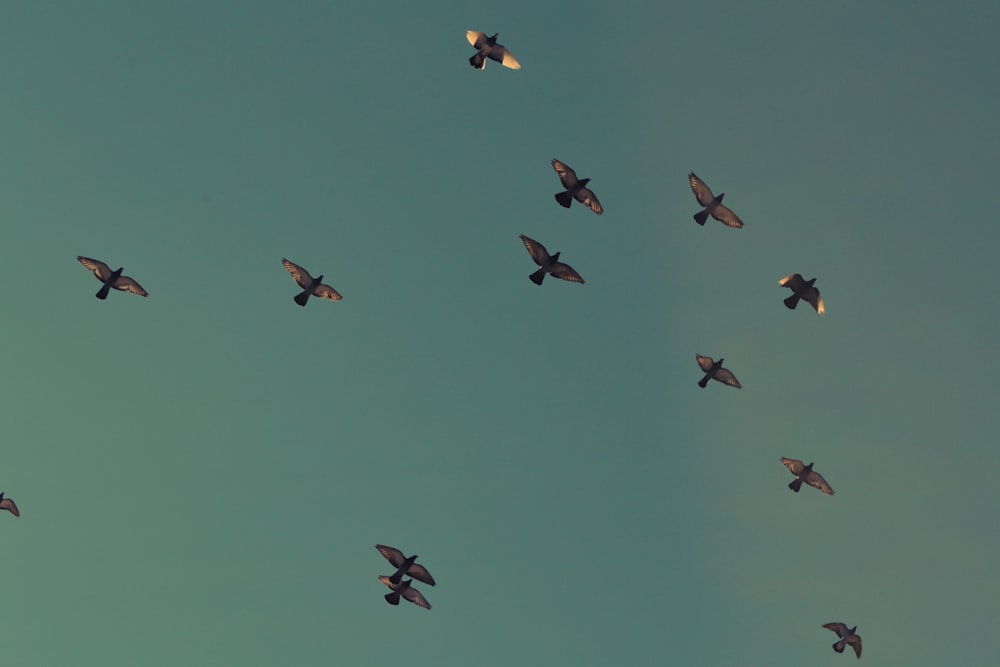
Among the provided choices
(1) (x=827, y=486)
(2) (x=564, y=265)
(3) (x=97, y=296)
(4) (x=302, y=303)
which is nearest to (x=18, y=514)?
(3) (x=97, y=296)

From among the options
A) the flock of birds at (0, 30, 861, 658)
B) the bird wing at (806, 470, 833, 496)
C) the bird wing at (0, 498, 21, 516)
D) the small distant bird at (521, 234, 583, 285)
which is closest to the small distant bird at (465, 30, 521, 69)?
the flock of birds at (0, 30, 861, 658)

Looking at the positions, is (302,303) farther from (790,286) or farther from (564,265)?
(790,286)

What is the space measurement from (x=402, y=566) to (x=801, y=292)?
27.4 m

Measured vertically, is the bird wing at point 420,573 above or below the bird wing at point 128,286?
below

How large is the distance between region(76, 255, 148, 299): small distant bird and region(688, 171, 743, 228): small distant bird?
3258 centimetres

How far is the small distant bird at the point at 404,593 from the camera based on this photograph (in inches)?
2879

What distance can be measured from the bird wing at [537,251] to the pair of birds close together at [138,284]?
1296 centimetres

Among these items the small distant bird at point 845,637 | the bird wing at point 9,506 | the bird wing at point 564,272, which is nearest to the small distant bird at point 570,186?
the bird wing at point 564,272

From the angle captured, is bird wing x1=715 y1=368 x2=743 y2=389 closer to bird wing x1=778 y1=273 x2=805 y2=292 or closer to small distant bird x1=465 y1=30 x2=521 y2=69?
bird wing x1=778 y1=273 x2=805 y2=292

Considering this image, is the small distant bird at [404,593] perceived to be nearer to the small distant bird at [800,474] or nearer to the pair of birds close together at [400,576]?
the pair of birds close together at [400,576]

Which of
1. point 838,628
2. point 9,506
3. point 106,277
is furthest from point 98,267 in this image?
point 838,628

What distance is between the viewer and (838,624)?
3369 inches

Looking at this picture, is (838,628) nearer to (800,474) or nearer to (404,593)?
(800,474)

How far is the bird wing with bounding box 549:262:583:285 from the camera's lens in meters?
73.2
